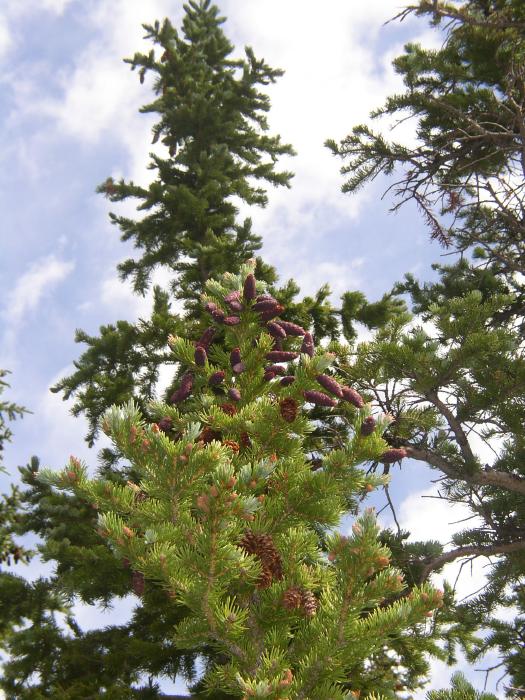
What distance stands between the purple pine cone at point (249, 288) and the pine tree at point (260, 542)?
778mm

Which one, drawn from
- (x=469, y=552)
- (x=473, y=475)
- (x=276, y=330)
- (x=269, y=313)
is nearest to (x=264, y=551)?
(x=276, y=330)

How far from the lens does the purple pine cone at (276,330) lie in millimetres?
4863

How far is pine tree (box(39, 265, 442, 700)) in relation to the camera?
323 cm

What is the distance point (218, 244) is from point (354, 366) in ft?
10.8

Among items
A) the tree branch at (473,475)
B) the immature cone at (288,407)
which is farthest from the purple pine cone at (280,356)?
the tree branch at (473,475)

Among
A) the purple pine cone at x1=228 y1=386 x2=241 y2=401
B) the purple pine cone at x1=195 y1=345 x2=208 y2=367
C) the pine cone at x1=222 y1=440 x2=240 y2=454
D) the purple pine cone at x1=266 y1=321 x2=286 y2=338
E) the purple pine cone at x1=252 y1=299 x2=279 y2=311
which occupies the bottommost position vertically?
the pine cone at x1=222 y1=440 x2=240 y2=454

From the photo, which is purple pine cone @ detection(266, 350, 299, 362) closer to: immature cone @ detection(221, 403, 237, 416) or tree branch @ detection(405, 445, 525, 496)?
immature cone @ detection(221, 403, 237, 416)

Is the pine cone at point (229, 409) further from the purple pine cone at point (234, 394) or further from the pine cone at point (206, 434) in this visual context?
the pine cone at point (206, 434)

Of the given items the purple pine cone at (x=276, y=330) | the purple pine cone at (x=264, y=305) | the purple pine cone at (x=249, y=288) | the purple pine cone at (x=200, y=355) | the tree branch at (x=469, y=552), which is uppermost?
the purple pine cone at (x=249, y=288)

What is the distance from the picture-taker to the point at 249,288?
4.83m

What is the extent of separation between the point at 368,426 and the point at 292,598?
113cm

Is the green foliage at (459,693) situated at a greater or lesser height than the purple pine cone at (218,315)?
lesser

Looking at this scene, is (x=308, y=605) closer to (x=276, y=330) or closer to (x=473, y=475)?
(x=276, y=330)

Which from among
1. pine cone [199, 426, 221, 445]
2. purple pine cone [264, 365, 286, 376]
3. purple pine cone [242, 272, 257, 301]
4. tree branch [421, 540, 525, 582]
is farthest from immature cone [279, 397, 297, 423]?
tree branch [421, 540, 525, 582]
